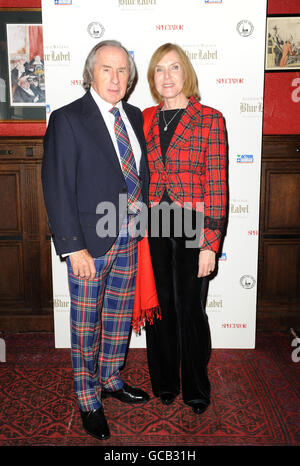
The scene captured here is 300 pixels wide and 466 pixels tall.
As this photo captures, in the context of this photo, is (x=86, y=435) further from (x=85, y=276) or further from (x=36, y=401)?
(x=85, y=276)

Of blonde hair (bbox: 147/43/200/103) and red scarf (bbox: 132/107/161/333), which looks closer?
blonde hair (bbox: 147/43/200/103)

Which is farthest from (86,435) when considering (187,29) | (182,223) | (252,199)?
(187,29)

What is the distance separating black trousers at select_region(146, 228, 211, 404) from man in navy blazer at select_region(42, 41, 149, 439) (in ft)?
0.54

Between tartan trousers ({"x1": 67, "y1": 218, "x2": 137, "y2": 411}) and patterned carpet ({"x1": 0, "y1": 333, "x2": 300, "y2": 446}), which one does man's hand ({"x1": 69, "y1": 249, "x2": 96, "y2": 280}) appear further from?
patterned carpet ({"x1": 0, "y1": 333, "x2": 300, "y2": 446})

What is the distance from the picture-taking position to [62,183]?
1.77 meters

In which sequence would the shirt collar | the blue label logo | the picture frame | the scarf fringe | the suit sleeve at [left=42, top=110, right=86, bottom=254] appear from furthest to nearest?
the picture frame
the blue label logo
the scarf fringe
the shirt collar
the suit sleeve at [left=42, top=110, right=86, bottom=254]

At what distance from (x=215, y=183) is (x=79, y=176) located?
0.62 metres

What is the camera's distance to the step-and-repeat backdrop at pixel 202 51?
2.45m

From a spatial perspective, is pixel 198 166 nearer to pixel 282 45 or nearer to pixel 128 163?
pixel 128 163

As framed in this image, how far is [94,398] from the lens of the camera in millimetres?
2037

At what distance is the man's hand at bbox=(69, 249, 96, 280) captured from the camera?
1.85m
